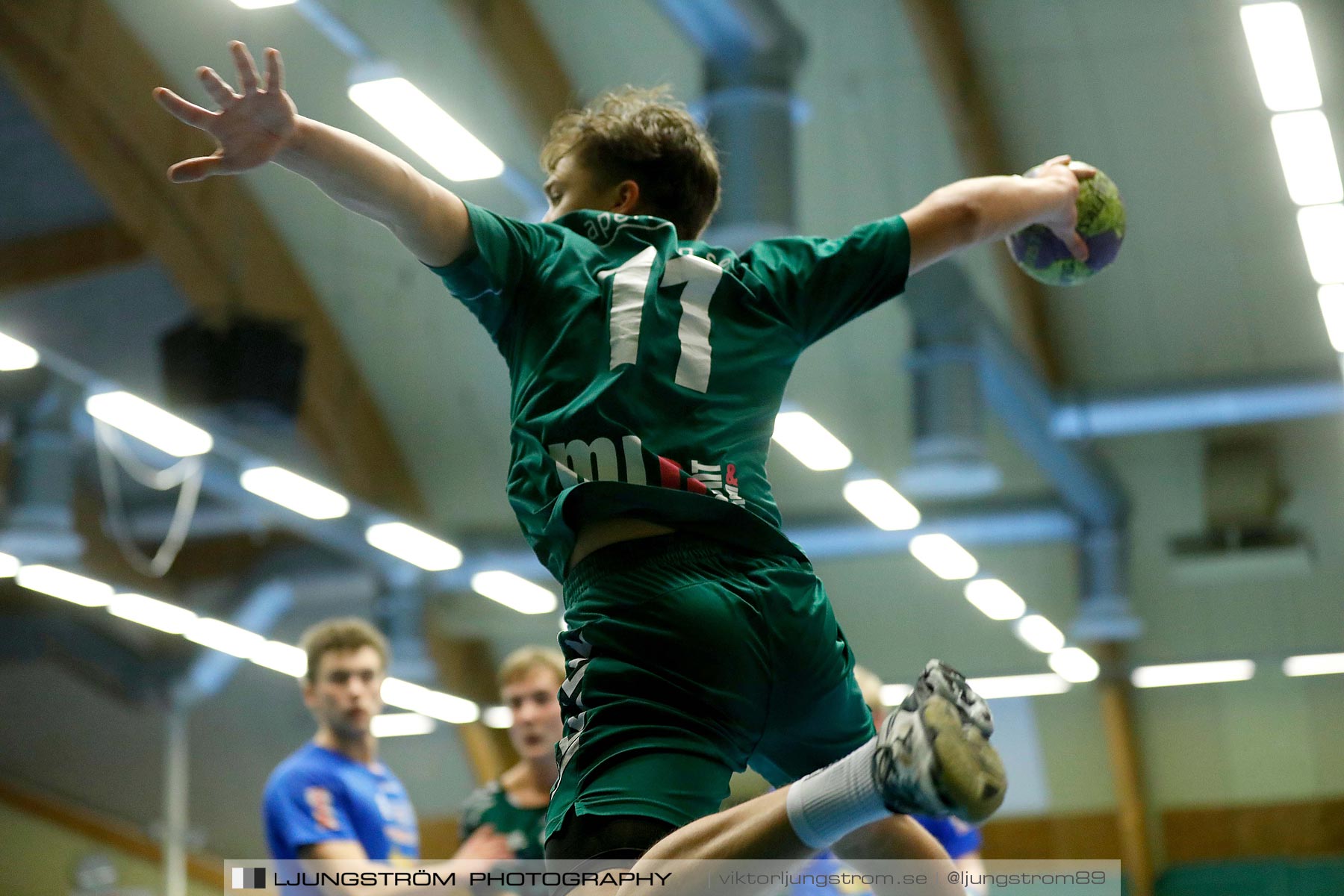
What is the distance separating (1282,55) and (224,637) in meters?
7.24

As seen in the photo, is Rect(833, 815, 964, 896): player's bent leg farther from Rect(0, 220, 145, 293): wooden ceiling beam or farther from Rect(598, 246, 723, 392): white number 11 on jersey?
Rect(0, 220, 145, 293): wooden ceiling beam

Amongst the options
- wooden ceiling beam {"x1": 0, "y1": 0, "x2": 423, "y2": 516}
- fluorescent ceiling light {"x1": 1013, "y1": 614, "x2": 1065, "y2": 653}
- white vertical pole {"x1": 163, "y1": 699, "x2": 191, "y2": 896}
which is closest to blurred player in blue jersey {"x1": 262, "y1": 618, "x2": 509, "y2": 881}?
white vertical pole {"x1": 163, "y1": 699, "x2": 191, "y2": 896}

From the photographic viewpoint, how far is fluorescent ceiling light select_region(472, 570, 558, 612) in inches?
392

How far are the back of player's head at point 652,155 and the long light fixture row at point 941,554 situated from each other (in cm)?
655

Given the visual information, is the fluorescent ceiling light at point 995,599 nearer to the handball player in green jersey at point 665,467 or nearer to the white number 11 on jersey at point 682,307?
the handball player in green jersey at point 665,467

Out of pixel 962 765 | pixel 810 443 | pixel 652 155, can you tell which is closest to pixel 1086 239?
pixel 652 155

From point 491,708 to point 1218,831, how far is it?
15.1 ft

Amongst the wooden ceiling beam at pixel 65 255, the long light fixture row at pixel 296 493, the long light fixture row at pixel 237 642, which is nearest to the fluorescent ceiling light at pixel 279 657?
the long light fixture row at pixel 237 642

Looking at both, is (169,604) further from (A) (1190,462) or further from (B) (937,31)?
(A) (1190,462)

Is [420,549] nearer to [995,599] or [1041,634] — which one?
[995,599]

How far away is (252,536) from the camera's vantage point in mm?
9367

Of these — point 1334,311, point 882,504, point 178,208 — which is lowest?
point 882,504

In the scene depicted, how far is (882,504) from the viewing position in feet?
31.3

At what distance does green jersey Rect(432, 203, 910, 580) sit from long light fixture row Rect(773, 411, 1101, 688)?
6.71 metres
